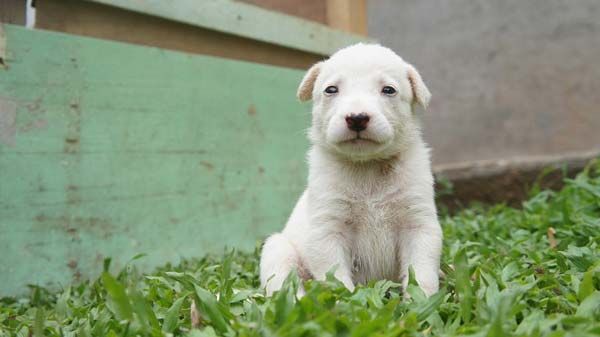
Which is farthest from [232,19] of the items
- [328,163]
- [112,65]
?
[328,163]

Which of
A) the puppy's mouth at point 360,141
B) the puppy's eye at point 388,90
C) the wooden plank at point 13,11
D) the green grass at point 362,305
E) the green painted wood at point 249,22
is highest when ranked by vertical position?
the green painted wood at point 249,22

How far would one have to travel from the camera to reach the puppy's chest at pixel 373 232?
2.62 metres

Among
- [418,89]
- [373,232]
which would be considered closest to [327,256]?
[373,232]

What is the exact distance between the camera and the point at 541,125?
8.84 metres

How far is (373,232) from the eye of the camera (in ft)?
8.59

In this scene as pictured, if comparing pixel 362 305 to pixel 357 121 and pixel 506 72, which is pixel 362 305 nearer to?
pixel 357 121

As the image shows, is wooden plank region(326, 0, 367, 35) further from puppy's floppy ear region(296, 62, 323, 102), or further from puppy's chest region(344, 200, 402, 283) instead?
puppy's chest region(344, 200, 402, 283)

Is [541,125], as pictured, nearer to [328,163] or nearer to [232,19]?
[232,19]

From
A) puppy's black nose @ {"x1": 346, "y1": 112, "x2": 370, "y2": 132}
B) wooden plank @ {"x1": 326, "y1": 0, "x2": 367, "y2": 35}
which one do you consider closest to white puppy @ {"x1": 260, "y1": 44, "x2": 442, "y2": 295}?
puppy's black nose @ {"x1": 346, "y1": 112, "x2": 370, "y2": 132}

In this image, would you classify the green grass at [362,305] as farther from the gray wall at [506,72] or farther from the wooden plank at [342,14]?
the gray wall at [506,72]

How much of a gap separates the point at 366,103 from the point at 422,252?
2.41 feet

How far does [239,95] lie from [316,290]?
2.88m

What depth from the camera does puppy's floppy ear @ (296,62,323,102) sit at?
3.01m

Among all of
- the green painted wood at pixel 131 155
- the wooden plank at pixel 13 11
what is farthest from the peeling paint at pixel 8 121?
the wooden plank at pixel 13 11
